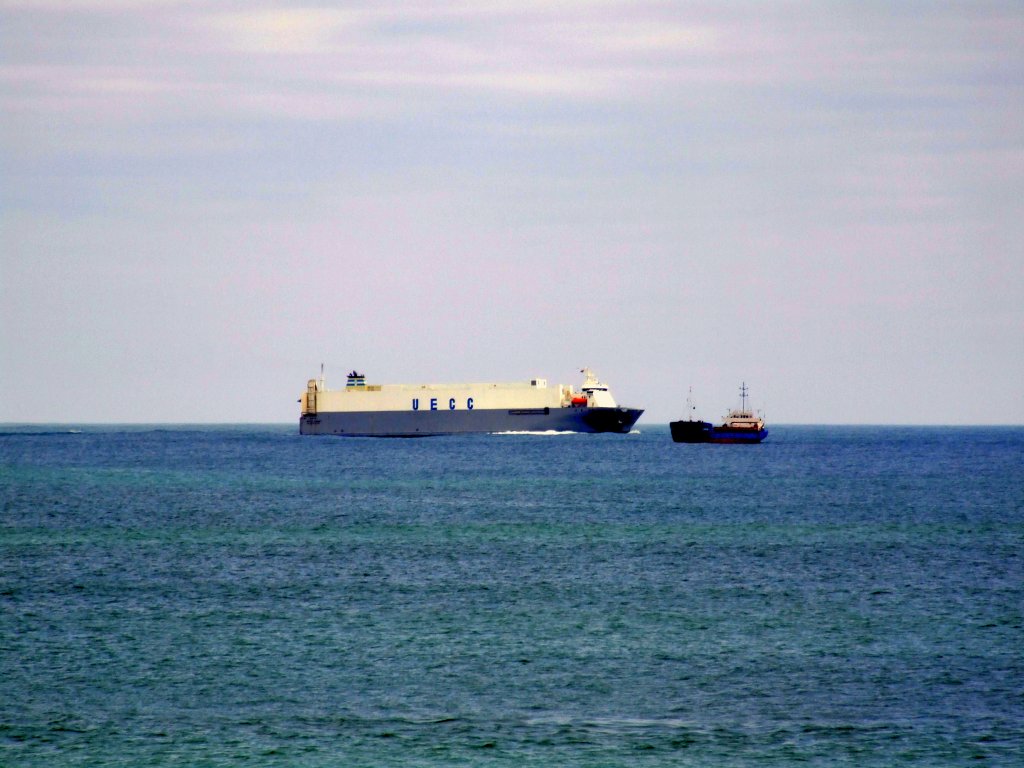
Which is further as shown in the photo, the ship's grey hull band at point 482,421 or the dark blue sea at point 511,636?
the ship's grey hull band at point 482,421

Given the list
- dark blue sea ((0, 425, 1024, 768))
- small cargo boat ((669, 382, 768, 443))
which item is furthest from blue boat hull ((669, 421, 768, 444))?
dark blue sea ((0, 425, 1024, 768))

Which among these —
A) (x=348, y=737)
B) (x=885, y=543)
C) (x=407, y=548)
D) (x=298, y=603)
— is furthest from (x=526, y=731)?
(x=885, y=543)

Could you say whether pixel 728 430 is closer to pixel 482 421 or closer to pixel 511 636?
pixel 482 421

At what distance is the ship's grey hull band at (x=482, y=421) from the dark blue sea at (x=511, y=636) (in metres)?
97.1

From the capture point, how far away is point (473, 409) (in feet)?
555

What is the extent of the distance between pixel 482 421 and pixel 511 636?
138917mm

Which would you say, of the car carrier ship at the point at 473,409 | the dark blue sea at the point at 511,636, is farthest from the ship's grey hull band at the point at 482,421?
the dark blue sea at the point at 511,636

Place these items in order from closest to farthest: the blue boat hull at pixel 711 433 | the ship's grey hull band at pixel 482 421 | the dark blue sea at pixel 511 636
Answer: the dark blue sea at pixel 511 636, the blue boat hull at pixel 711 433, the ship's grey hull band at pixel 482 421

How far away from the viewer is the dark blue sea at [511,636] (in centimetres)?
2283

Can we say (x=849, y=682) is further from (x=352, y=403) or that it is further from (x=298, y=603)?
(x=352, y=403)

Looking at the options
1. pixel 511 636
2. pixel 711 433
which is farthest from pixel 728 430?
pixel 511 636

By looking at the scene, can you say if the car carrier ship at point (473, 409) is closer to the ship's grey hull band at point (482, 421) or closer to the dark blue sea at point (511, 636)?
the ship's grey hull band at point (482, 421)

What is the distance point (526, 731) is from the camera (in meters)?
23.4

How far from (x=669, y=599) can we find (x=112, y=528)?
3081 centimetres
